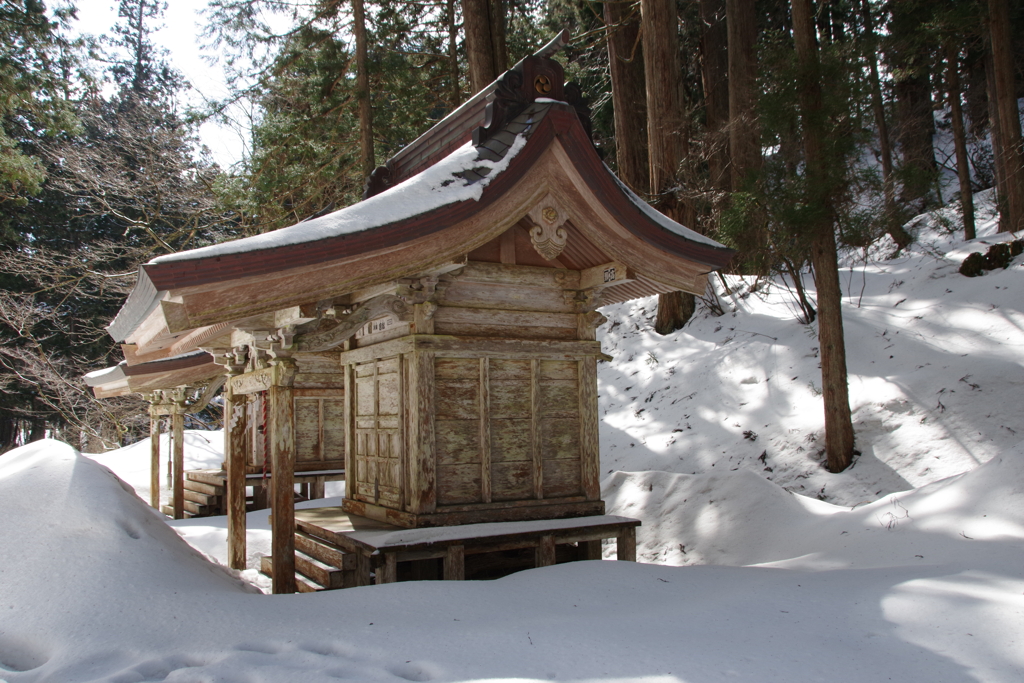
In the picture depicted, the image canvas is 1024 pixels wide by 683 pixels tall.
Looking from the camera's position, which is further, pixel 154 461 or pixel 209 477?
pixel 154 461

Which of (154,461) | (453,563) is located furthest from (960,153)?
(154,461)

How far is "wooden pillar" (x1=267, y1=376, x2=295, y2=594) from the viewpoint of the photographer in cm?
535

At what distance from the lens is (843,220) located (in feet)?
27.1

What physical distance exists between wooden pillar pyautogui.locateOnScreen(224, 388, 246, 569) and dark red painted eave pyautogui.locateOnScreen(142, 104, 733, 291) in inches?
113

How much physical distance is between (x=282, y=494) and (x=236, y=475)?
1855mm

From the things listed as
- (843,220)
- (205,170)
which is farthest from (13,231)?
(843,220)

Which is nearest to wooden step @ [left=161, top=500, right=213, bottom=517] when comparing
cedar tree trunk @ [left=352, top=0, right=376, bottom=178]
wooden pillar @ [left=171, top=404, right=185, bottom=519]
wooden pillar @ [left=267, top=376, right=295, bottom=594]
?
wooden pillar @ [left=171, top=404, right=185, bottom=519]

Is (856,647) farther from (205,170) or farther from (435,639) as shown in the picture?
(205,170)

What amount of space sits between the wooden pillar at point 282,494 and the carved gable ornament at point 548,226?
2350 mm

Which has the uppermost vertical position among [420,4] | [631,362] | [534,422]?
[420,4]

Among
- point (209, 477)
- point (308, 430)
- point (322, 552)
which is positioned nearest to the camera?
point (322, 552)

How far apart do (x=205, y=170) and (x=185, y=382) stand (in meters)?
9.09

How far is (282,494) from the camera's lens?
5457mm

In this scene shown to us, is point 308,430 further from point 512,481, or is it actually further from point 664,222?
point 664,222
